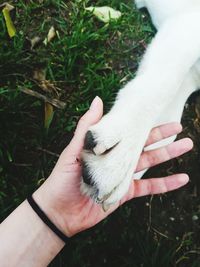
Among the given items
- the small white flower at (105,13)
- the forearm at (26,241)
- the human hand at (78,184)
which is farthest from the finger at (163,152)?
the small white flower at (105,13)

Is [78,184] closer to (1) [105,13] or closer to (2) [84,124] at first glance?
(2) [84,124]

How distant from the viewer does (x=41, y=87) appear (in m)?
2.82

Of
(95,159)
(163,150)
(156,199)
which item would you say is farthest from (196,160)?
(95,159)

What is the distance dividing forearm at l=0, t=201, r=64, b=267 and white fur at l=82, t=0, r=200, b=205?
46 cm

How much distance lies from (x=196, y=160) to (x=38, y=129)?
98cm

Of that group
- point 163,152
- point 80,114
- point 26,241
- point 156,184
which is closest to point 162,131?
point 163,152

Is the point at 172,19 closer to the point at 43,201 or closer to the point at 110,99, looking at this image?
the point at 110,99

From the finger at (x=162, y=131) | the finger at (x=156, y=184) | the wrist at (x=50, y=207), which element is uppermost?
the wrist at (x=50, y=207)

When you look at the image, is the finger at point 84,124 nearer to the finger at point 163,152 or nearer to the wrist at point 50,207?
the wrist at point 50,207

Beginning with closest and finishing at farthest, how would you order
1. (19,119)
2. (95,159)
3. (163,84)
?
1. (95,159)
2. (163,84)
3. (19,119)

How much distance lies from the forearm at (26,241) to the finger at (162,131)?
0.66 metres

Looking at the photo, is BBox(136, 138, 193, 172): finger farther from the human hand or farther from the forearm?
the forearm

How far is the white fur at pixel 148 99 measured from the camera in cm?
185

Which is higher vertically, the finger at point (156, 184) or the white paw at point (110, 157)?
the white paw at point (110, 157)
